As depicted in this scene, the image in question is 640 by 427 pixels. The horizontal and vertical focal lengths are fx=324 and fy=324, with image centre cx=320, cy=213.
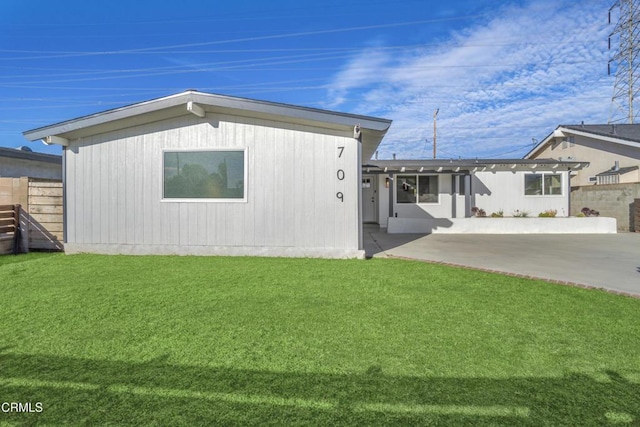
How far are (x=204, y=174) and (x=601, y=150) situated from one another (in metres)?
18.3

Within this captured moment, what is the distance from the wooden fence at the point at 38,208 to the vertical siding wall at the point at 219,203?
1.82ft

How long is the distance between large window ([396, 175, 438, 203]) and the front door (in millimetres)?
1200

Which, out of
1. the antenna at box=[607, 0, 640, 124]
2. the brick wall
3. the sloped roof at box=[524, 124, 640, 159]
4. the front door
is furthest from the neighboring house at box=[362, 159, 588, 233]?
the antenna at box=[607, 0, 640, 124]

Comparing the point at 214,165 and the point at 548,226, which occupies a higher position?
the point at 214,165

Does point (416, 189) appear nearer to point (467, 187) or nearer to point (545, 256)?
point (467, 187)

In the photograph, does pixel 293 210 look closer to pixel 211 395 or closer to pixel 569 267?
pixel 211 395

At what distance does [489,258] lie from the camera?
6.46 metres

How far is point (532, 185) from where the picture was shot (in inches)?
532

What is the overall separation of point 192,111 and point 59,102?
26280 millimetres

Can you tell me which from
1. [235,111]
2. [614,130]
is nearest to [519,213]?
[614,130]

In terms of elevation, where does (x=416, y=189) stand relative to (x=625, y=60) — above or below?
below

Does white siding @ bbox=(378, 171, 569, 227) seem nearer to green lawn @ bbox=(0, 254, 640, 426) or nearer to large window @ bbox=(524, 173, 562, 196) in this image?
large window @ bbox=(524, 173, 562, 196)

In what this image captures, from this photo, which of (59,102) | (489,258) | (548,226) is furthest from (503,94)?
(59,102)

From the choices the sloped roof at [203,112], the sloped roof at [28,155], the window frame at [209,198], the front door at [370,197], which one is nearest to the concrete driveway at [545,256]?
the sloped roof at [203,112]
